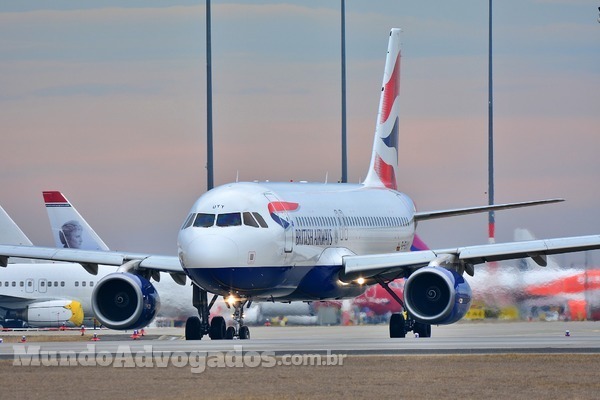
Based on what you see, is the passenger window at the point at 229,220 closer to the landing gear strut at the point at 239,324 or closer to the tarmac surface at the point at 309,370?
A: the landing gear strut at the point at 239,324

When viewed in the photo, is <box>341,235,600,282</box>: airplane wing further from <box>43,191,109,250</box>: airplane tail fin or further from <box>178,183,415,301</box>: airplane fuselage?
<box>43,191,109,250</box>: airplane tail fin

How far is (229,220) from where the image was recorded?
4216 cm

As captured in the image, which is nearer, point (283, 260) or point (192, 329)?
point (283, 260)

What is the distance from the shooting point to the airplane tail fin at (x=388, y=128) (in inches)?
2263

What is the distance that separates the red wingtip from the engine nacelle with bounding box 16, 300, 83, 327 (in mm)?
9142

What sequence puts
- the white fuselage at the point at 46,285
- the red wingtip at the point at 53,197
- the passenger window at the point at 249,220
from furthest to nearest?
the red wingtip at the point at 53,197 → the white fuselage at the point at 46,285 → the passenger window at the point at 249,220

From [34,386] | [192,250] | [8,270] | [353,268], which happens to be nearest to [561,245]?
[353,268]

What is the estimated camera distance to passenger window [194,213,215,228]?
138 ft

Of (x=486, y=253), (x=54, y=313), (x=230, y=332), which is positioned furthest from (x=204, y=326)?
(x=54, y=313)

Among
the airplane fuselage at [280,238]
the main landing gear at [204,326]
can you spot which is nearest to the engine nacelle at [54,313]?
the airplane fuselage at [280,238]

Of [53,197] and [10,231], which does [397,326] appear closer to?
[53,197]

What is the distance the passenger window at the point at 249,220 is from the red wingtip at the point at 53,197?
4917cm

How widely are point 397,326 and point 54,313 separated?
37.0 meters

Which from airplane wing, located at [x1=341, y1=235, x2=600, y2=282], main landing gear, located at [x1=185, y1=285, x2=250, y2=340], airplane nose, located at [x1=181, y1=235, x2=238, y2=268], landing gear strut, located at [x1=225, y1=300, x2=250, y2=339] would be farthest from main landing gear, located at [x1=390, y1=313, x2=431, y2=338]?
airplane nose, located at [x1=181, y1=235, x2=238, y2=268]
